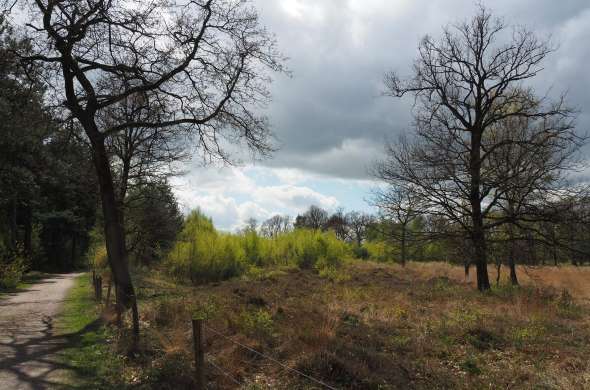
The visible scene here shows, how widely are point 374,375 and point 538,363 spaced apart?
2871 millimetres

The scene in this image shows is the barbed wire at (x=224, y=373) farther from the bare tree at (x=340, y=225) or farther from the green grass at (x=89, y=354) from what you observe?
the bare tree at (x=340, y=225)

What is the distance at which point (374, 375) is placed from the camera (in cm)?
746

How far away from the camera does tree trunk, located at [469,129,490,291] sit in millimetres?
20250

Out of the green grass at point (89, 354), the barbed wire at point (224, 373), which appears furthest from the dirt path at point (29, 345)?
the barbed wire at point (224, 373)

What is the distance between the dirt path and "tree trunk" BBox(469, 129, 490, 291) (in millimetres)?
15526

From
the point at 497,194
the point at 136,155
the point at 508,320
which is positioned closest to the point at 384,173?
the point at 497,194

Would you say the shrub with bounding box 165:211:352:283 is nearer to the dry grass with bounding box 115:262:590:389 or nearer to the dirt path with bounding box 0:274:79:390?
the dirt path with bounding box 0:274:79:390

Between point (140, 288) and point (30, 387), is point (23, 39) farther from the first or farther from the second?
point (140, 288)

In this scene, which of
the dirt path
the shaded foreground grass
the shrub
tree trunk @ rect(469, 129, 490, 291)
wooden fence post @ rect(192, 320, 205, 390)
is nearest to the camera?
wooden fence post @ rect(192, 320, 205, 390)

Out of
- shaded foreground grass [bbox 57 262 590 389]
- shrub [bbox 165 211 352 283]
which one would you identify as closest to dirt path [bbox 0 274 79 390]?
shaded foreground grass [bbox 57 262 590 389]

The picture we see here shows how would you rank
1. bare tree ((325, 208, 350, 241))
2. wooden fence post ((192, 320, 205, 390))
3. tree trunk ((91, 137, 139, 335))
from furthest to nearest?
bare tree ((325, 208, 350, 241)) → tree trunk ((91, 137, 139, 335)) → wooden fence post ((192, 320, 205, 390))

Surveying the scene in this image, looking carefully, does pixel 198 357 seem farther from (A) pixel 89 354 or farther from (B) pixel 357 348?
(A) pixel 89 354

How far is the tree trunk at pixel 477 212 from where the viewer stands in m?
20.2

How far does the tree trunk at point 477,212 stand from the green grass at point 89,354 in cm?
1455
